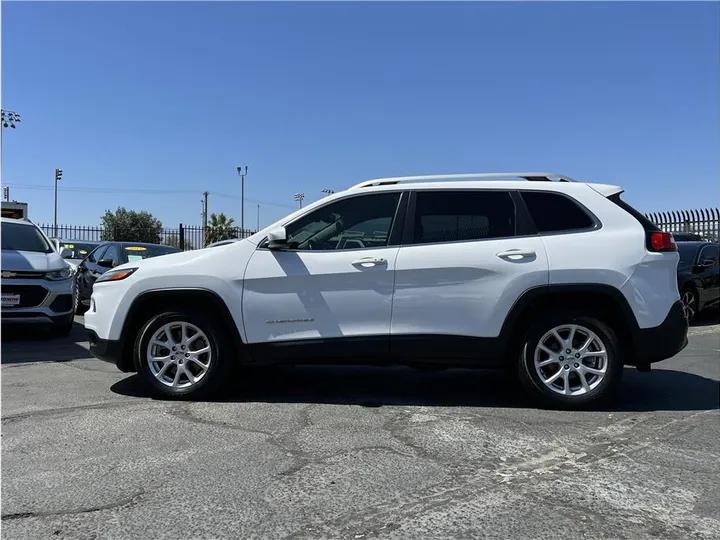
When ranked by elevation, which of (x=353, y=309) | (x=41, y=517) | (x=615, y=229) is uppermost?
(x=615, y=229)

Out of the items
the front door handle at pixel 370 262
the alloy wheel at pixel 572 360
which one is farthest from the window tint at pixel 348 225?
the alloy wheel at pixel 572 360

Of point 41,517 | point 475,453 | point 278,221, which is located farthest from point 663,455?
point 41,517

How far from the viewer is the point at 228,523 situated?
2777 millimetres

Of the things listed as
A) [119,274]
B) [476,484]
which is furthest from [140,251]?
[476,484]

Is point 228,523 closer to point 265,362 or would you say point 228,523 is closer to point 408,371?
point 265,362

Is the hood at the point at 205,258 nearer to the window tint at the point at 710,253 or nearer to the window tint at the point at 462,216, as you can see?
the window tint at the point at 462,216

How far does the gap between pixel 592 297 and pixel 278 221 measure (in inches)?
105

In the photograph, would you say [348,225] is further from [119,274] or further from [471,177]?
[119,274]

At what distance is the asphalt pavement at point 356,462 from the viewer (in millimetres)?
2791

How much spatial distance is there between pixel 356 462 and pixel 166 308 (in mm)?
2320

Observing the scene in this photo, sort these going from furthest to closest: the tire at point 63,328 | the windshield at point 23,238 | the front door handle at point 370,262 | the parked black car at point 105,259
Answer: the parked black car at point 105,259
the windshield at point 23,238
the tire at point 63,328
the front door handle at point 370,262

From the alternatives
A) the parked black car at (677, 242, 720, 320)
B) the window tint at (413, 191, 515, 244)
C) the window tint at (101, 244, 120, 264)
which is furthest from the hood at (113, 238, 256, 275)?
the parked black car at (677, 242, 720, 320)

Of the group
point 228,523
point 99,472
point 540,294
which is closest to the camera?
point 228,523

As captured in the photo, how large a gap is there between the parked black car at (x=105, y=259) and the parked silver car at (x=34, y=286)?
1.96m
